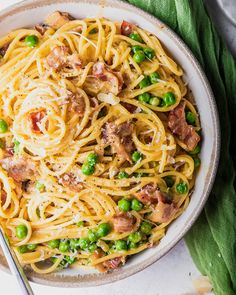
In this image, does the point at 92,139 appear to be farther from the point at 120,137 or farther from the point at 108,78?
the point at 108,78

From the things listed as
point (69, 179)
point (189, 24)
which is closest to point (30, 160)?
point (69, 179)

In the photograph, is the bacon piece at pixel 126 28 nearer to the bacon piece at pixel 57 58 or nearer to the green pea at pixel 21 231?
the bacon piece at pixel 57 58

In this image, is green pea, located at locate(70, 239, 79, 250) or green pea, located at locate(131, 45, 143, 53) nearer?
green pea, located at locate(131, 45, 143, 53)

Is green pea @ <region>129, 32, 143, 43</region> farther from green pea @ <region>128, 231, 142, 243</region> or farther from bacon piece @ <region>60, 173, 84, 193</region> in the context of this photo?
green pea @ <region>128, 231, 142, 243</region>

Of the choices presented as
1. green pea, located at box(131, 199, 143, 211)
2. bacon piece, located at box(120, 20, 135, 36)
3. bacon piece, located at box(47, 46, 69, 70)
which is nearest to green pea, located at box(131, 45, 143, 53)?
bacon piece, located at box(120, 20, 135, 36)

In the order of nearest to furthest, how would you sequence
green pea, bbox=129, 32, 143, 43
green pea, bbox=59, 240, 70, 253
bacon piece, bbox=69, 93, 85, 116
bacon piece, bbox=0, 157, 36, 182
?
bacon piece, bbox=69, 93, 85, 116, bacon piece, bbox=0, 157, 36, 182, green pea, bbox=129, 32, 143, 43, green pea, bbox=59, 240, 70, 253

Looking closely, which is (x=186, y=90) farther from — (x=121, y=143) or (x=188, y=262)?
(x=188, y=262)

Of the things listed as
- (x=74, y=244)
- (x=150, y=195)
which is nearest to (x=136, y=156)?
(x=150, y=195)
